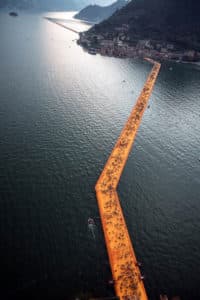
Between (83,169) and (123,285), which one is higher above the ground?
(83,169)

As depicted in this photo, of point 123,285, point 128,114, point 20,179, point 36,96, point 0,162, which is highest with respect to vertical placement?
point 36,96

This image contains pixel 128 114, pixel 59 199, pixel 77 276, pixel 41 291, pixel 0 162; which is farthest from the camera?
pixel 128 114

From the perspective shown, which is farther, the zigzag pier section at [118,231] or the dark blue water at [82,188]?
the dark blue water at [82,188]

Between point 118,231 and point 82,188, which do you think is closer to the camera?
point 118,231

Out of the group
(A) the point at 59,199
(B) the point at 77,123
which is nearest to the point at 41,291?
(A) the point at 59,199

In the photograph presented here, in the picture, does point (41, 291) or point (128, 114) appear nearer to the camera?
point (41, 291)

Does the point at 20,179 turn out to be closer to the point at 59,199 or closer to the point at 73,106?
the point at 59,199
